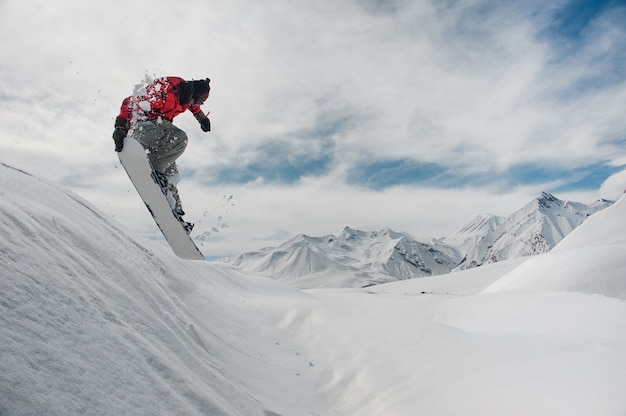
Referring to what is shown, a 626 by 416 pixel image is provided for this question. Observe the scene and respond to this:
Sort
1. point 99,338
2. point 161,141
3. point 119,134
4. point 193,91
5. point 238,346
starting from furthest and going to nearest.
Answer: point 161,141
point 193,91
point 119,134
point 238,346
point 99,338

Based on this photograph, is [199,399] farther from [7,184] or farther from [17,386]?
[7,184]

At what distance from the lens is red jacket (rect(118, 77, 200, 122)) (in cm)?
907

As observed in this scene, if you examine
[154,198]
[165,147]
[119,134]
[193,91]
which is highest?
[193,91]

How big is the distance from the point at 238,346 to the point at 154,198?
16.5ft

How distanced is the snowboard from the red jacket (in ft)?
2.37

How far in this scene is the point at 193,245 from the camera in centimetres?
963

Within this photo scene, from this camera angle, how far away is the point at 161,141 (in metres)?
9.53

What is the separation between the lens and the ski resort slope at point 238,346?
209 cm

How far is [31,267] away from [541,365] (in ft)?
13.2

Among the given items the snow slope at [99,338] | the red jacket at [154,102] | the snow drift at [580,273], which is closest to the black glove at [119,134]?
the red jacket at [154,102]

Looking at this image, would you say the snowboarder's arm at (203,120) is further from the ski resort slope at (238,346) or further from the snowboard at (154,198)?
the ski resort slope at (238,346)

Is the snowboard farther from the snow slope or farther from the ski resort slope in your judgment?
the snow slope

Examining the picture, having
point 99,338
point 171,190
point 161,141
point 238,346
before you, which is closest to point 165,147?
point 161,141

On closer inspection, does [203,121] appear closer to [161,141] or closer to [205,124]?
[205,124]
